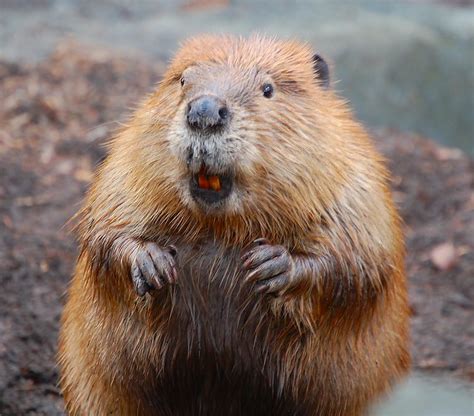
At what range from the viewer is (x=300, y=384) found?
4.84m

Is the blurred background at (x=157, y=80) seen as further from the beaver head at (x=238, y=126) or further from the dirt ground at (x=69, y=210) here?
the beaver head at (x=238, y=126)

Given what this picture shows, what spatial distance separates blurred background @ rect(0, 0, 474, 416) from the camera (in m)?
6.22

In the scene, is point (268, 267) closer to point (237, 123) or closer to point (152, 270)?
point (152, 270)

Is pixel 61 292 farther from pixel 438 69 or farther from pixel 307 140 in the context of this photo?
pixel 438 69

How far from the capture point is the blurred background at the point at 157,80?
6219mm

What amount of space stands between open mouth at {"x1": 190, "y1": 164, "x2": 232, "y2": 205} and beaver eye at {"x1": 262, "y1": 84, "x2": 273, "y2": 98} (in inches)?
20.4

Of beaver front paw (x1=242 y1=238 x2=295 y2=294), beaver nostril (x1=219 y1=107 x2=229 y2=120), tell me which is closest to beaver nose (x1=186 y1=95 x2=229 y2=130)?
beaver nostril (x1=219 y1=107 x2=229 y2=120)

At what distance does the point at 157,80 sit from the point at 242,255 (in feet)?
17.3

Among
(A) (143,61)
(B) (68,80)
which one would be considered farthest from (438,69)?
(B) (68,80)

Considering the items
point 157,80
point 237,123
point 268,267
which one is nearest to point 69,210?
point 157,80

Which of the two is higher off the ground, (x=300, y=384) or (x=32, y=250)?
(x=300, y=384)

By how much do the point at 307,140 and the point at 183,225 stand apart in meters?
0.66

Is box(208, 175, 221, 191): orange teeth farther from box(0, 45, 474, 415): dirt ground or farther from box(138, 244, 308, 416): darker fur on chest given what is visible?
box(0, 45, 474, 415): dirt ground

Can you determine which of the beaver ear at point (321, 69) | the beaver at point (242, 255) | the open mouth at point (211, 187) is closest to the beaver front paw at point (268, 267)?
the beaver at point (242, 255)
